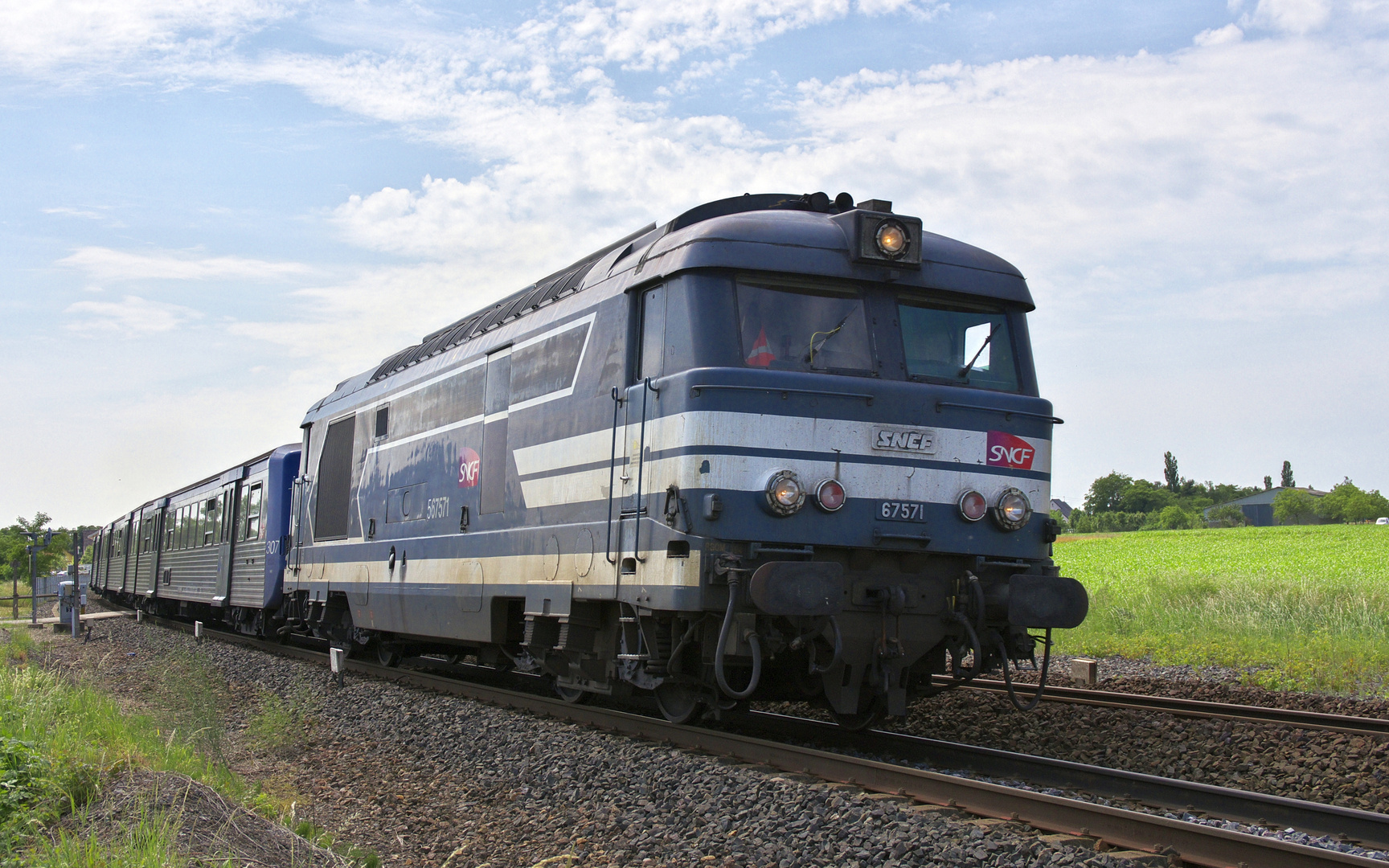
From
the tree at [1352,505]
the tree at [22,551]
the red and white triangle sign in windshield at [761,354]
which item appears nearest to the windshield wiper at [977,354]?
the red and white triangle sign in windshield at [761,354]

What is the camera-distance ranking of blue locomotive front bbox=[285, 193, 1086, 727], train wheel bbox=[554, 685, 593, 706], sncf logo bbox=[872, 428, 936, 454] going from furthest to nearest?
train wheel bbox=[554, 685, 593, 706], sncf logo bbox=[872, 428, 936, 454], blue locomotive front bbox=[285, 193, 1086, 727]

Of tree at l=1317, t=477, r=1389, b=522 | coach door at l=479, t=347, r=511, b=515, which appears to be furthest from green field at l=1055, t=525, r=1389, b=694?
tree at l=1317, t=477, r=1389, b=522

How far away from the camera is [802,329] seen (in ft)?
24.2

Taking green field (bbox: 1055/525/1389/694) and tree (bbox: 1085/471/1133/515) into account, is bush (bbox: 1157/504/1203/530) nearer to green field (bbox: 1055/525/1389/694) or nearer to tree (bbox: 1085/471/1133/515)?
tree (bbox: 1085/471/1133/515)

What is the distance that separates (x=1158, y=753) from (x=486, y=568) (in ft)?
18.2

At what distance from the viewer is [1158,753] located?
744cm

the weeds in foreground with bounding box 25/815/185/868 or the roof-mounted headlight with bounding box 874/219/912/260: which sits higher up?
the roof-mounted headlight with bounding box 874/219/912/260

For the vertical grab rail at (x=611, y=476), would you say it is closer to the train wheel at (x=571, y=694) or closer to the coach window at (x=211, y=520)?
the train wheel at (x=571, y=694)

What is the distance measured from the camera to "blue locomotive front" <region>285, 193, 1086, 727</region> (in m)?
6.94

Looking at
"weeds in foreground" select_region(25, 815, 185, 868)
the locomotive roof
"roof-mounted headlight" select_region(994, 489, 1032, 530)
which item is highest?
the locomotive roof

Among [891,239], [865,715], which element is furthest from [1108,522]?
[891,239]

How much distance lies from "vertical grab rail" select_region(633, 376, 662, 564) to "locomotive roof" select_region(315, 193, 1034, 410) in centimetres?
78

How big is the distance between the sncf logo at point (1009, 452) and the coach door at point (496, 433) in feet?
13.7

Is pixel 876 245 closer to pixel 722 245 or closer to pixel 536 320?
pixel 722 245
